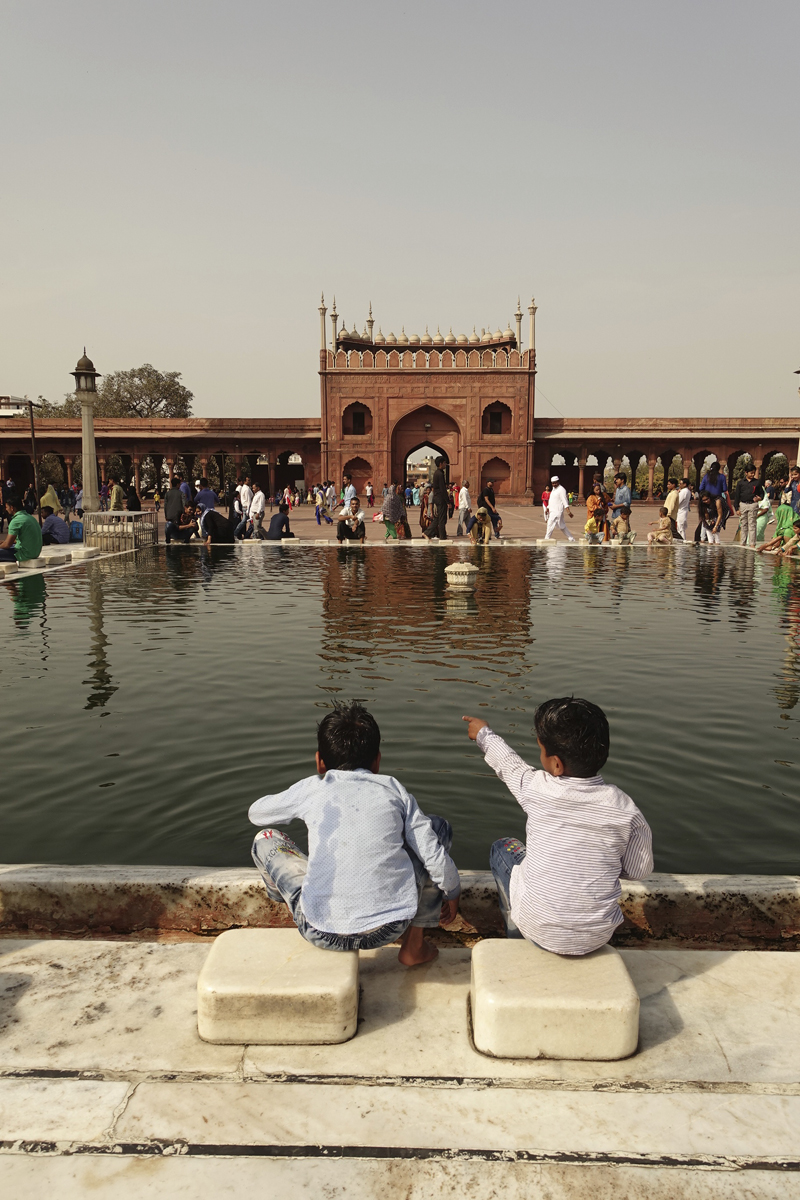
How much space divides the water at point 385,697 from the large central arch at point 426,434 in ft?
79.0

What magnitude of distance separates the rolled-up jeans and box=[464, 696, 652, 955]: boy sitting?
546 inches

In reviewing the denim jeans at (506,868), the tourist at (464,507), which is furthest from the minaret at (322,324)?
the denim jeans at (506,868)

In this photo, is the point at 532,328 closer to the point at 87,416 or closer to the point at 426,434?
the point at 426,434

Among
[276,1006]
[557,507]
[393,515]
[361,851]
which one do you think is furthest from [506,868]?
[393,515]

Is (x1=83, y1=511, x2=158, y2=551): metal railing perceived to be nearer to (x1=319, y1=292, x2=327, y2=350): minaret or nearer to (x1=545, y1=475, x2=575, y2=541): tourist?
(x1=545, y1=475, x2=575, y2=541): tourist

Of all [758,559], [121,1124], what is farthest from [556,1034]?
[758,559]

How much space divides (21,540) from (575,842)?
10.7 meters

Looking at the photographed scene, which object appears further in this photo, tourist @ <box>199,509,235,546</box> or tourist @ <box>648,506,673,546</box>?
tourist @ <box>648,506,673,546</box>

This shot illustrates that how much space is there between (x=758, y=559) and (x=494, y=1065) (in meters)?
12.5

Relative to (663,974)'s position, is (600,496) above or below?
above

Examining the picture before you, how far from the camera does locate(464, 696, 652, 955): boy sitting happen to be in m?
2.15

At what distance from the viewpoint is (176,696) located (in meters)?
5.47

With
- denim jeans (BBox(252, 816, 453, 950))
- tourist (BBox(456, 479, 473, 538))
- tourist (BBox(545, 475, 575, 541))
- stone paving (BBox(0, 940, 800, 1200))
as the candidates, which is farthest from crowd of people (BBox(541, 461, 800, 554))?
stone paving (BBox(0, 940, 800, 1200))

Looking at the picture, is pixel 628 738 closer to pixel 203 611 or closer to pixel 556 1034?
pixel 556 1034
